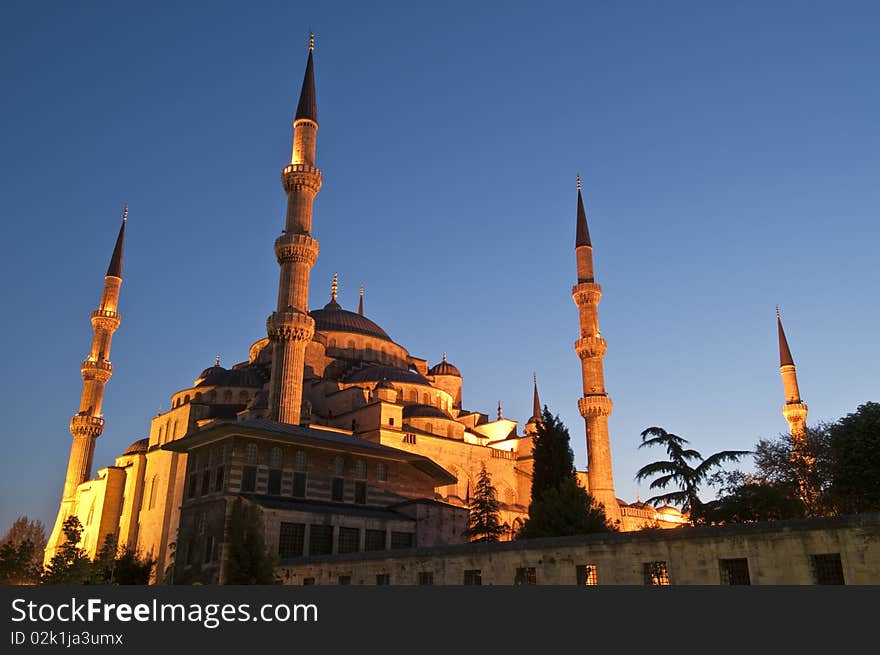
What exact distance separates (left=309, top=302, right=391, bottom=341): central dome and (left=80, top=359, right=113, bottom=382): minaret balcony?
1227cm

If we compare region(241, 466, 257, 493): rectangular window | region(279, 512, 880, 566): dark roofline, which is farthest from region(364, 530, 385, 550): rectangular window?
region(279, 512, 880, 566): dark roofline

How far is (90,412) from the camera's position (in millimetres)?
40875

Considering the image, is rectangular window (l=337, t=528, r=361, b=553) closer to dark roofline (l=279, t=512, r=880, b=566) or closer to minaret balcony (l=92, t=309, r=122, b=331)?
dark roofline (l=279, t=512, r=880, b=566)

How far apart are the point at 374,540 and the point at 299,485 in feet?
9.99

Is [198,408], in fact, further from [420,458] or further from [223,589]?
[223,589]

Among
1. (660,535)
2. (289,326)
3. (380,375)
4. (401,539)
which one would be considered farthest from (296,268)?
(660,535)

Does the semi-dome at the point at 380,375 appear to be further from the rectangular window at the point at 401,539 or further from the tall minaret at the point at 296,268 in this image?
the rectangular window at the point at 401,539

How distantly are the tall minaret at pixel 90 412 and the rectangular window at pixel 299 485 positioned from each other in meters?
22.4

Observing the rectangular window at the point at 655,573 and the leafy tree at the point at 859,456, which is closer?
the rectangular window at the point at 655,573

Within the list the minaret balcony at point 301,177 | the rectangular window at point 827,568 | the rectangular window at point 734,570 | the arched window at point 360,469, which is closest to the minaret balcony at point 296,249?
the minaret balcony at point 301,177

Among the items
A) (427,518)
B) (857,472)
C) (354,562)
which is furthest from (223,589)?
(427,518)

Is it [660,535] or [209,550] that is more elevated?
[209,550]

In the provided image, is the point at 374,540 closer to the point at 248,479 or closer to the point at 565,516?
the point at 248,479

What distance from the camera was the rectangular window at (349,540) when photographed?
22.7 m
